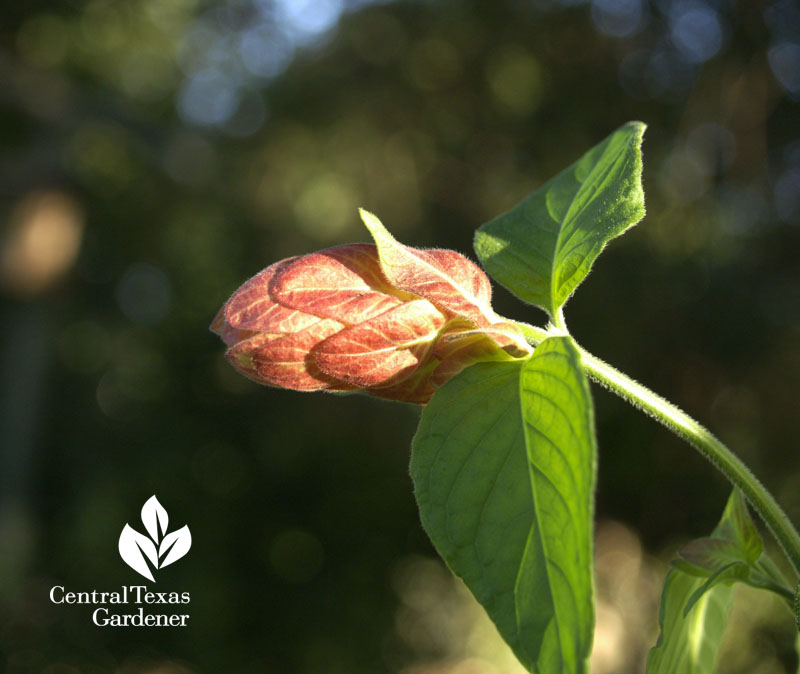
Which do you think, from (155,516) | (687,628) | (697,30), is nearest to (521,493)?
(687,628)

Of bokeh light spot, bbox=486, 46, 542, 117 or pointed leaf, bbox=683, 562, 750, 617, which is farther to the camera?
bokeh light spot, bbox=486, 46, 542, 117

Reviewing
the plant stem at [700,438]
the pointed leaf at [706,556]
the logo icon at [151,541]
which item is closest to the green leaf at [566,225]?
the plant stem at [700,438]

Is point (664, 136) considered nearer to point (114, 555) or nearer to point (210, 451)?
point (210, 451)

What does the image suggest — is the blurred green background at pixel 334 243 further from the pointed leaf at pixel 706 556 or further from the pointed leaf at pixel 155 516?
the pointed leaf at pixel 706 556

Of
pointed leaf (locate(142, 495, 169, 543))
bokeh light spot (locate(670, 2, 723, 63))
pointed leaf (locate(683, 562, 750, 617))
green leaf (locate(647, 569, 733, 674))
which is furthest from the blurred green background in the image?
pointed leaf (locate(683, 562, 750, 617))

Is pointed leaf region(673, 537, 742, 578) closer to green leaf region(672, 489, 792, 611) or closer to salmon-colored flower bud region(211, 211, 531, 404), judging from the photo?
green leaf region(672, 489, 792, 611)

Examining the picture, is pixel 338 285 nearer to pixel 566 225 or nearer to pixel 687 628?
pixel 566 225

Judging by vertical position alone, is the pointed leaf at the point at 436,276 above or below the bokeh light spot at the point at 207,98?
below
